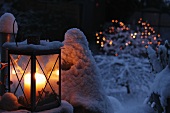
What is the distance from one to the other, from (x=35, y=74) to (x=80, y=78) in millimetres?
730

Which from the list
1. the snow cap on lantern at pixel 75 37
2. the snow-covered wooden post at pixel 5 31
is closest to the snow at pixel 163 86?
the snow cap on lantern at pixel 75 37

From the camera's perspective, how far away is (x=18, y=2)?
22.6 feet

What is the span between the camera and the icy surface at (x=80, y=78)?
2.59 metres

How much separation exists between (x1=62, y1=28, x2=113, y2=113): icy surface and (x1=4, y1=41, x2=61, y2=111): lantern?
1.33ft

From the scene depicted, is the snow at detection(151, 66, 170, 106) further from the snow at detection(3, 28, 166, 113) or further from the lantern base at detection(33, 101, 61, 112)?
the lantern base at detection(33, 101, 61, 112)

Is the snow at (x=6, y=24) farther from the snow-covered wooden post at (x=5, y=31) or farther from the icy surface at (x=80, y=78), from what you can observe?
the icy surface at (x=80, y=78)

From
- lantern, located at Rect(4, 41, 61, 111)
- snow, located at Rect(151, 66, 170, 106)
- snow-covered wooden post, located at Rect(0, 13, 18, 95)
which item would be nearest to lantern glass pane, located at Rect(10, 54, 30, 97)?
lantern, located at Rect(4, 41, 61, 111)

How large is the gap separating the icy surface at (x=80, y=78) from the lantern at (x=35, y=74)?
1.33ft

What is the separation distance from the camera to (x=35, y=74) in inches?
78.3

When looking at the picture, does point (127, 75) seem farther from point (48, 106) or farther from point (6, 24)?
point (48, 106)

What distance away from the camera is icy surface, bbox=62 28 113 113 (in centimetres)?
259

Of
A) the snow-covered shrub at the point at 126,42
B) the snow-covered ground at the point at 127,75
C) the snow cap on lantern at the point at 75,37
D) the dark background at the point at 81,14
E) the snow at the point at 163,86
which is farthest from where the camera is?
the snow-covered shrub at the point at 126,42

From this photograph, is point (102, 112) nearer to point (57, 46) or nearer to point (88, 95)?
point (88, 95)

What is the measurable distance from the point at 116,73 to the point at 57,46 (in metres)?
6.04
